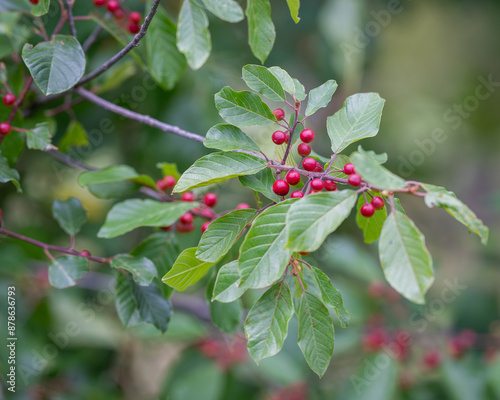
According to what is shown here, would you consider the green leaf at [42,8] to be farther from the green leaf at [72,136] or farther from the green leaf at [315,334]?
the green leaf at [315,334]

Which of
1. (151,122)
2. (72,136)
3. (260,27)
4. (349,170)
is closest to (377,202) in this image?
(349,170)

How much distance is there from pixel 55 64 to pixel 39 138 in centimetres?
16

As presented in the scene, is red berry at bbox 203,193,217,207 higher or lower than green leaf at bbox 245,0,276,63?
lower

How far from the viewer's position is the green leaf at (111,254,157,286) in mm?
889

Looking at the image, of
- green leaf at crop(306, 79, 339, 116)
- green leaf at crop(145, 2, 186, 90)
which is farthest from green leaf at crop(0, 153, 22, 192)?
green leaf at crop(306, 79, 339, 116)

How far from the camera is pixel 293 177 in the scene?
780 millimetres

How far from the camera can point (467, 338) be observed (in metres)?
1.92

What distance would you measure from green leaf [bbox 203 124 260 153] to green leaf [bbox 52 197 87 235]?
441 mm

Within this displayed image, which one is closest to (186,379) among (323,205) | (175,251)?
(175,251)

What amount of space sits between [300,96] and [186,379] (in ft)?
4.53

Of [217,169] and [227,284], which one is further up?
[217,169]

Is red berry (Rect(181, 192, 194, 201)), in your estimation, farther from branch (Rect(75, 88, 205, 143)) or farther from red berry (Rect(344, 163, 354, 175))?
red berry (Rect(344, 163, 354, 175))

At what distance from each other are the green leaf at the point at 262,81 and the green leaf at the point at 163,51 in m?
0.42

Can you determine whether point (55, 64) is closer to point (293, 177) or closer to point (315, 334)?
point (293, 177)
